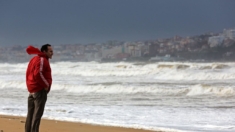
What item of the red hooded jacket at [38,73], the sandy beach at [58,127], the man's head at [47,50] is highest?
the man's head at [47,50]

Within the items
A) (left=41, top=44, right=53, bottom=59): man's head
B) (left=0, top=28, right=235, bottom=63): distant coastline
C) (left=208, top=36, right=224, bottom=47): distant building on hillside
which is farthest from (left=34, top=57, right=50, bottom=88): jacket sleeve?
(left=208, top=36, right=224, bottom=47): distant building on hillside

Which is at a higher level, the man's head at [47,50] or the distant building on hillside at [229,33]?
the distant building on hillside at [229,33]

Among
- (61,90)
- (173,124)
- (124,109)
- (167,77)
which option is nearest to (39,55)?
(173,124)

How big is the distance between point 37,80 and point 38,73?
0.10 m

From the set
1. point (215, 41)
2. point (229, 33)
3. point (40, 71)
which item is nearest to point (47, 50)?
point (40, 71)

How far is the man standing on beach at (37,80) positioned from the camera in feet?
16.3

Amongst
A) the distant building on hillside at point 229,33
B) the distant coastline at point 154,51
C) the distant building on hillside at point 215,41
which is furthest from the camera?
the distant building on hillside at point 229,33

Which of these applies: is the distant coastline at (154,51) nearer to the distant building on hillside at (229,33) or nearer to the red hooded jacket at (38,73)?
the distant building on hillside at (229,33)

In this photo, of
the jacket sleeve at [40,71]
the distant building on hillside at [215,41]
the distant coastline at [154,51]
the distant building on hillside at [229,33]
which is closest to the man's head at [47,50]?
the jacket sleeve at [40,71]

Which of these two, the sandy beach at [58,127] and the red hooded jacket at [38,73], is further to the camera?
the sandy beach at [58,127]

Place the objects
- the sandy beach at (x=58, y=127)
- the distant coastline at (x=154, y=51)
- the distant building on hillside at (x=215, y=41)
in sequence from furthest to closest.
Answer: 1. the distant building on hillside at (x=215, y=41)
2. the distant coastline at (x=154, y=51)
3. the sandy beach at (x=58, y=127)

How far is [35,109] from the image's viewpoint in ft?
17.0

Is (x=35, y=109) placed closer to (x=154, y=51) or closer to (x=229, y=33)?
(x=154, y=51)

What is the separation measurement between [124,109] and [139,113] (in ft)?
2.86
